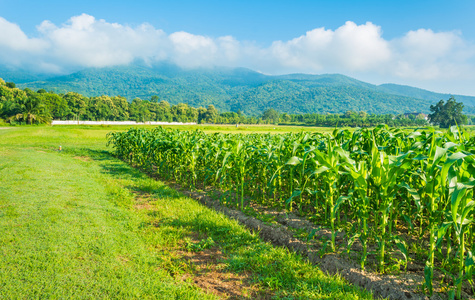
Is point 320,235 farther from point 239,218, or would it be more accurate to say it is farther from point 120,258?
point 120,258

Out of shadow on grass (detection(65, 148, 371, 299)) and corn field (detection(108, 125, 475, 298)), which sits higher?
corn field (detection(108, 125, 475, 298))

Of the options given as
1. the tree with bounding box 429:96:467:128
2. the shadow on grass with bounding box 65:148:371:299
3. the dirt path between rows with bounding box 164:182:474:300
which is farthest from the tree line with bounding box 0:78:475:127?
the shadow on grass with bounding box 65:148:371:299

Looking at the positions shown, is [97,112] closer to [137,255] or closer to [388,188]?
[137,255]

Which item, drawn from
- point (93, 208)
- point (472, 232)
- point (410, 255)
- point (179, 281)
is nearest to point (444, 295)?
point (410, 255)

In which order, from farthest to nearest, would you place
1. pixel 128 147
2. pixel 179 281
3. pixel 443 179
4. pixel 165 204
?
pixel 128 147 → pixel 165 204 → pixel 179 281 → pixel 443 179

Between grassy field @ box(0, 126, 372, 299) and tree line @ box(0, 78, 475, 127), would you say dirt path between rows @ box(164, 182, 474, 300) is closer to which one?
grassy field @ box(0, 126, 372, 299)

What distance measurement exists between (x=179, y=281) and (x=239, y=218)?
2.53 m

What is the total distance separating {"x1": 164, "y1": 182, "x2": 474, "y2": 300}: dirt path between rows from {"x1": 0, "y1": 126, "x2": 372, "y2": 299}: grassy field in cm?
27

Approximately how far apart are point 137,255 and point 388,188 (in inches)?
153

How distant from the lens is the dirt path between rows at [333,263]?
129 inches

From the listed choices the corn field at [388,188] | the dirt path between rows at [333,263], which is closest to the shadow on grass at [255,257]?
the dirt path between rows at [333,263]

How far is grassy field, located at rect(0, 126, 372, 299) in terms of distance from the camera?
322 cm

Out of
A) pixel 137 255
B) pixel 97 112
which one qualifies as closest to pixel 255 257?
pixel 137 255

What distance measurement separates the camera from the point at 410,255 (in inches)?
159
